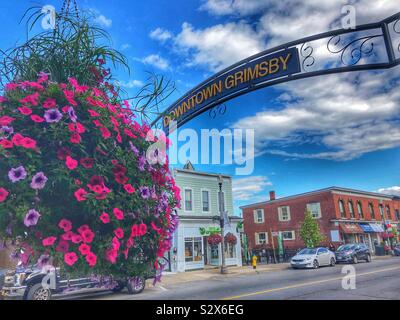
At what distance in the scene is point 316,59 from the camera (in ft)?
7.16

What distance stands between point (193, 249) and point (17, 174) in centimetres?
1231

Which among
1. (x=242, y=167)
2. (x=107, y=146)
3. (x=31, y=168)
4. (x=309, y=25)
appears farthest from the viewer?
(x=309, y=25)

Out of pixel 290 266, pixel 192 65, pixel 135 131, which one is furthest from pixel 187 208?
pixel 135 131

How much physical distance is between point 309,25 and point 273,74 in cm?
45

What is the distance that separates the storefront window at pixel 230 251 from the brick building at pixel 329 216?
6.87m

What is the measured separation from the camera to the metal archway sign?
2053 mm

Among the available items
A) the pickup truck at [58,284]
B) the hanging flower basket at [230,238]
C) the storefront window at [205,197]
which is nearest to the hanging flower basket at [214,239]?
the hanging flower basket at [230,238]

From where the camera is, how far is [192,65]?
7.30ft

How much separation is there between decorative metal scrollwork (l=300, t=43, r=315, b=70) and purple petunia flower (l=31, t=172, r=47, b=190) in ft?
6.19

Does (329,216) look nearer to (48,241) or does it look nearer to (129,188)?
(129,188)

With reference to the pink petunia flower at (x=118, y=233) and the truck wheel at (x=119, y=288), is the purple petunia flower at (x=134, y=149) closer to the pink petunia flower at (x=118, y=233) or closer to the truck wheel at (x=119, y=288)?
the pink petunia flower at (x=118, y=233)

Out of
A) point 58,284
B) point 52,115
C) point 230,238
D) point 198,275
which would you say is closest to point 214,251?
point 230,238

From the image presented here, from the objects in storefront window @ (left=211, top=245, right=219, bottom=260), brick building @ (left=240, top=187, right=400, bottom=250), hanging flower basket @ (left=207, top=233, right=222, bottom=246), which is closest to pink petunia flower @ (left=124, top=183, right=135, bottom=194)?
brick building @ (left=240, top=187, right=400, bottom=250)
